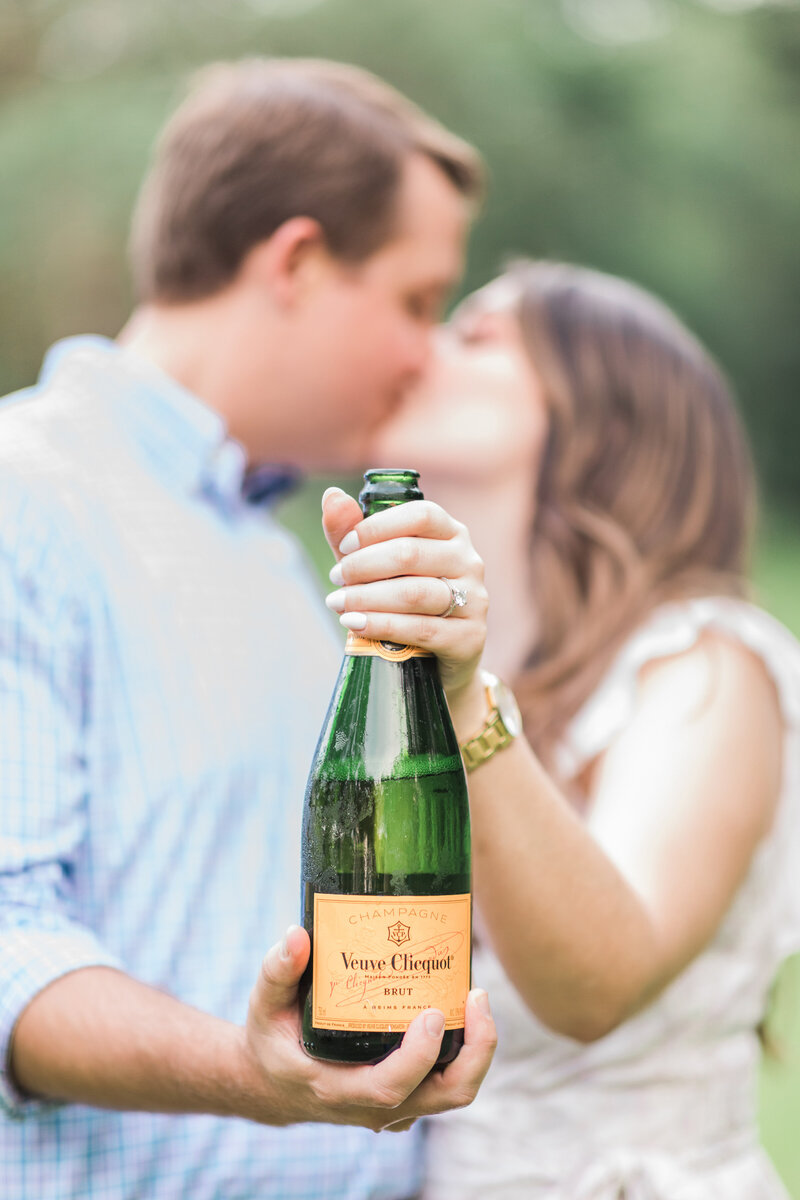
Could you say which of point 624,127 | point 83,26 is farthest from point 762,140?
point 83,26

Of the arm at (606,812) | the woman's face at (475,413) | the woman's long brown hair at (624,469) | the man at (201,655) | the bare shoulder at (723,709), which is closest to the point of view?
the arm at (606,812)

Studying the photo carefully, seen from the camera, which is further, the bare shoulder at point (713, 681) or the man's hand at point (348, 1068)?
the bare shoulder at point (713, 681)

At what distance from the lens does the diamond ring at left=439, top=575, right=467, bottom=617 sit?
129 cm

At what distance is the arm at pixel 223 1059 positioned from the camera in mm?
1210

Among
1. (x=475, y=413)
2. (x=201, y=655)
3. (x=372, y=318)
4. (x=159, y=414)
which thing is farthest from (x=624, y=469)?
(x=201, y=655)

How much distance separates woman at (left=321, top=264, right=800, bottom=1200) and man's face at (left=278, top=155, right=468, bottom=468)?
0.26 meters

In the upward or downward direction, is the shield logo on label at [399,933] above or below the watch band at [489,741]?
below

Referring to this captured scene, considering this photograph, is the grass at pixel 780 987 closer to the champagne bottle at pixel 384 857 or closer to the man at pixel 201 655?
the man at pixel 201 655

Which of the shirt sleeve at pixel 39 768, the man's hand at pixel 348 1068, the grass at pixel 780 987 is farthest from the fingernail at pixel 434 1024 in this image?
the grass at pixel 780 987

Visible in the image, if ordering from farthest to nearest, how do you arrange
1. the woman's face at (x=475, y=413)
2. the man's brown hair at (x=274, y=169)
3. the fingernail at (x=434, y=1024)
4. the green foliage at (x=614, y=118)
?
the green foliage at (x=614, y=118), the woman's face at (x=475, y=413), the man's brown hair at (x=274, y=169), the fingernail at (x=434, y=1024)

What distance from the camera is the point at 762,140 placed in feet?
67.7

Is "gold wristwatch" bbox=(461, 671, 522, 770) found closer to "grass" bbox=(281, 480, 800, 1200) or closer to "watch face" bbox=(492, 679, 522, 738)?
"watch face" bbox=(492, 679, 522, 738)

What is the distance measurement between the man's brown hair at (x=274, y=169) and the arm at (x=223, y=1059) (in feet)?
4.77

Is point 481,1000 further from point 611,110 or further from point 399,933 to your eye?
point 611,110
